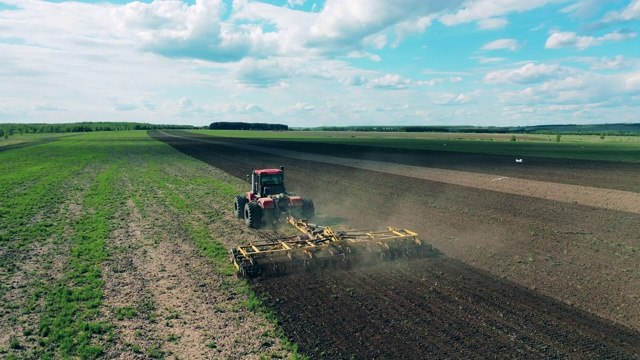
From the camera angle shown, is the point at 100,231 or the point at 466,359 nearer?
the point at 466,359

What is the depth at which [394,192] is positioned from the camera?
26578 mm

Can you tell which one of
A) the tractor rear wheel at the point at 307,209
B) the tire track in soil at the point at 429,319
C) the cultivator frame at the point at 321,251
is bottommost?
the tire track in soil at the point at 429,319

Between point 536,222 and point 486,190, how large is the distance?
29.0ft

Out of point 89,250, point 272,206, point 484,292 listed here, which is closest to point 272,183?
point 272,206

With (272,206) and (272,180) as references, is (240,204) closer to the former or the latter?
(272,180)

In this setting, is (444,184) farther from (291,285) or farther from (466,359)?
(466,359)

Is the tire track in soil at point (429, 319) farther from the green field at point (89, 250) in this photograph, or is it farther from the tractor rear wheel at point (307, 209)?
the tractor rear wheel at point (307, 209)

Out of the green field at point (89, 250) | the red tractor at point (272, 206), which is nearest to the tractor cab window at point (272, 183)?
the red tractor at point (272, 206)

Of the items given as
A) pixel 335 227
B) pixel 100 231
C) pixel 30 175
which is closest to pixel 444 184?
pixel 335 227

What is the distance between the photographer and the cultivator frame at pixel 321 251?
12160 millimetres

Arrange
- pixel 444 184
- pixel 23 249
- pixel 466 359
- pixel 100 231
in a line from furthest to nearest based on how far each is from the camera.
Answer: pixel 444 184, pixel 100 231, pixel 23 249, pixel 466 359

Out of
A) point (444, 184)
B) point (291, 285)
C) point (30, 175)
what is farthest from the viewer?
point (30, 175)

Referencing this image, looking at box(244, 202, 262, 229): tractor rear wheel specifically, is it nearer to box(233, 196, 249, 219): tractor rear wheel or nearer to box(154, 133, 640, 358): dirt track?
box(233, 196, 249, 219): tractor rear wheel

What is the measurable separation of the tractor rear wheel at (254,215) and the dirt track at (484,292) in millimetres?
3450
